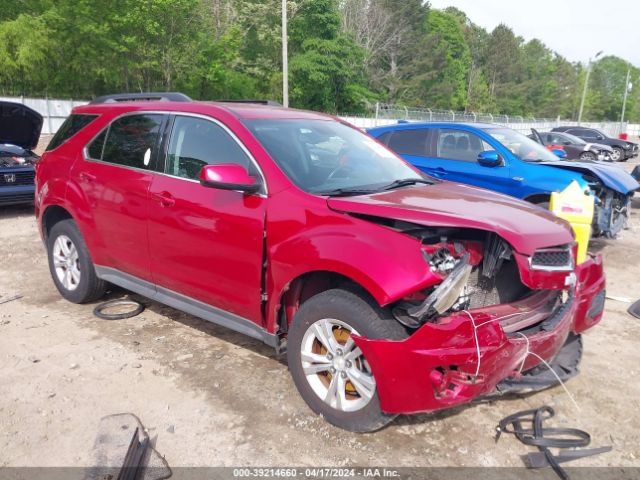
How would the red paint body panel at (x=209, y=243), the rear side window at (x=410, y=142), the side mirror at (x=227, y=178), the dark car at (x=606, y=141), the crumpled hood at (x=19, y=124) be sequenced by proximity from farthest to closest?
the dark car at (x=606, y=141), the crumpled hood at (x=19, y=124), the rear side window at (x=410, y=142), the red paint body panel at (x=209, y=243), the side mirror at (x=227, y=178)

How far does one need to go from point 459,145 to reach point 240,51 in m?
40.4

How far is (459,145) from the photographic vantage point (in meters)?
7.69

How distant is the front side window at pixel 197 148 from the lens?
3.59m

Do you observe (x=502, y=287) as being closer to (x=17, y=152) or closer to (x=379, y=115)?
(x=17, y=152)

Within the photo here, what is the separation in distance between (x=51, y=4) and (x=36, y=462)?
37.1 m

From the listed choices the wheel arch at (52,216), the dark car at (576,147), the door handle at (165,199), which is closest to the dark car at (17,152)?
the wheel arch at (52,216)

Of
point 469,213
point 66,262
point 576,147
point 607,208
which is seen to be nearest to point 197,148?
point 469,213

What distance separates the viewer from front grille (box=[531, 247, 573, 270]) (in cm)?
288

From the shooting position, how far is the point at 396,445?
294 centimetres

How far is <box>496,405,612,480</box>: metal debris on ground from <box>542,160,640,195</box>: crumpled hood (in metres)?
4.80

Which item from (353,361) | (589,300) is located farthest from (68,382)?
(589,300)

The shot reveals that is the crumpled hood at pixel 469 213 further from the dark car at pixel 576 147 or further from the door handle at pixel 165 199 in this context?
the dark car at pixel 576 147

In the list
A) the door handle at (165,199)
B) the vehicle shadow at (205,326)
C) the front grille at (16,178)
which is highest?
the door handle at (165,199)

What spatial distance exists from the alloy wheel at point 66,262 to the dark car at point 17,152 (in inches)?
177
